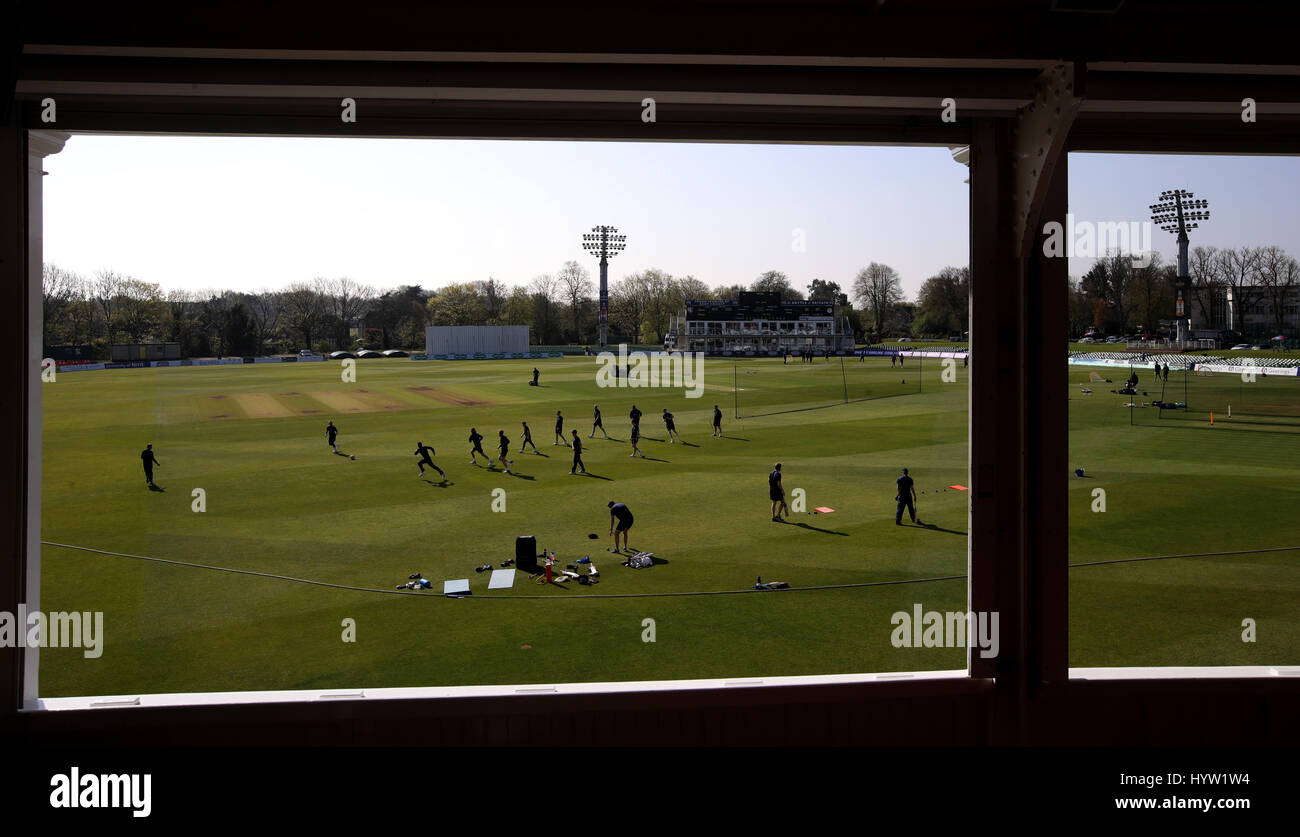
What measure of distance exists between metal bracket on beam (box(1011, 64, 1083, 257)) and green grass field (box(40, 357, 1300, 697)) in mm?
6248

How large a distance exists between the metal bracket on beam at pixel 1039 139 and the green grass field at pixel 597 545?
6248 millimetres

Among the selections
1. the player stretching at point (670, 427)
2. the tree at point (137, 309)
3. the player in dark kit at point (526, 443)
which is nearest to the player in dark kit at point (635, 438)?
the player stretching at point (670, 427)

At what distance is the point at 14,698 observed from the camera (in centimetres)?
499

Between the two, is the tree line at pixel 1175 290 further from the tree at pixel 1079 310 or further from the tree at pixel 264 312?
the tree at pixel 264 312

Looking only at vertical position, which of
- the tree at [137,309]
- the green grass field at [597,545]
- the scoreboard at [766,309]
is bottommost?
the green grass field at [597,545]

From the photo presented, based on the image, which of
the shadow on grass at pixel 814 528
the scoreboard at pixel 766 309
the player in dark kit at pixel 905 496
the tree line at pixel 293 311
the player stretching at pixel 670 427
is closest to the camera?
the shadow on grass at pixel 814 528

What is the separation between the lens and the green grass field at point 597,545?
10.5 metres

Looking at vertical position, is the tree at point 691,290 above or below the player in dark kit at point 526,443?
above

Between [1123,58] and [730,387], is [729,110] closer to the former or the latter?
[1123,58]

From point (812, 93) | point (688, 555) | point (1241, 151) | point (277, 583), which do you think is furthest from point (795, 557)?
point (812, 93)

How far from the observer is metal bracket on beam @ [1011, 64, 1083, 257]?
4.73 metres

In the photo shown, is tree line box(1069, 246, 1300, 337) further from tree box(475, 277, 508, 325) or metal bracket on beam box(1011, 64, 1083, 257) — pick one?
metal bracket on beam box(1011, 64, 1083, 257)

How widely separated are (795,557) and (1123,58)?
11482 mm

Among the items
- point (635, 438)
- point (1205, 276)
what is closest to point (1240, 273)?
point (1205, 276)
